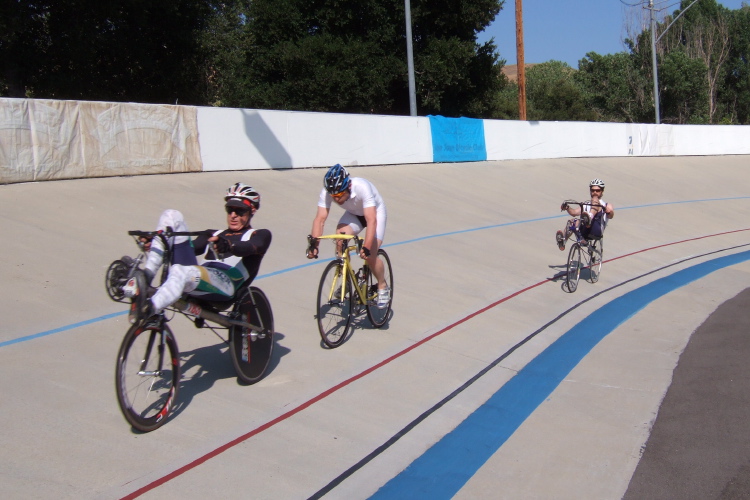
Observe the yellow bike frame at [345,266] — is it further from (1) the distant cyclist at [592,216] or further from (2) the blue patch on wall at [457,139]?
(2) the blue patch on wall at [457,139]

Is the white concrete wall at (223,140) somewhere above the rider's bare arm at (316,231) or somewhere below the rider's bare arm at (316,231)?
above

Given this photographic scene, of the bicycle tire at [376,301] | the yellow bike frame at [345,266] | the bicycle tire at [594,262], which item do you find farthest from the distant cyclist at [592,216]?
the yellow bike frame at [345,266]

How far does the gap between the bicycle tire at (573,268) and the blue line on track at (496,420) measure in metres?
0.76

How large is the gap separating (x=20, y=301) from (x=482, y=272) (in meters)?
6.33

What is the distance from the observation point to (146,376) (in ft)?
14.3

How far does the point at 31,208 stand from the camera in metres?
9.81

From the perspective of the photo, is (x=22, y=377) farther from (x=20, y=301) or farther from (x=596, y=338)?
(x=596, y=338)

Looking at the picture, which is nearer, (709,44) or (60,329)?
(60,329)

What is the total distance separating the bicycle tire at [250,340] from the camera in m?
5.20

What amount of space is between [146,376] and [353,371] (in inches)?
84.1

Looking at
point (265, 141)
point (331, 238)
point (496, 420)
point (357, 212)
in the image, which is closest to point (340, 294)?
point (331, 238)

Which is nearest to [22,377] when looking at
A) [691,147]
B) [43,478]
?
[43,478]

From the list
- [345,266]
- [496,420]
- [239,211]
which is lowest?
[496,420]

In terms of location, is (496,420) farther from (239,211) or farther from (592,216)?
(592,216)
